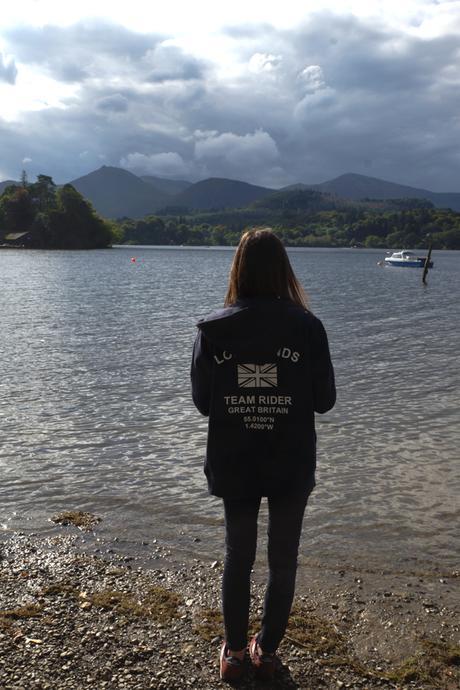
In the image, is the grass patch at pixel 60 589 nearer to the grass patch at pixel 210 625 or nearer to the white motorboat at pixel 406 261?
the grass patch at pixel 210 625

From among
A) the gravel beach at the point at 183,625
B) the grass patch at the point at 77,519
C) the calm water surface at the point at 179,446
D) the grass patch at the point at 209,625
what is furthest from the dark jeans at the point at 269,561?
the grass patch at the point at 77,519

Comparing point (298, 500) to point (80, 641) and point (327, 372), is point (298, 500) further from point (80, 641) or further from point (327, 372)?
point (80, 641)

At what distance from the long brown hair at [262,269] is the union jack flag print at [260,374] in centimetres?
46

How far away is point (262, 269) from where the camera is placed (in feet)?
13.3

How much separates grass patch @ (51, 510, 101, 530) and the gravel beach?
78cm

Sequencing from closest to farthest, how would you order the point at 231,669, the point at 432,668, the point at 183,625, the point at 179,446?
the point at 231,669 < the point at 432,668 < the point at 183,625 < the point at 179,446

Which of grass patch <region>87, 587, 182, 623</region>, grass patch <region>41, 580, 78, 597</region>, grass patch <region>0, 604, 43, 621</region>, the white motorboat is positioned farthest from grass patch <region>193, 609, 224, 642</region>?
the white motorboat

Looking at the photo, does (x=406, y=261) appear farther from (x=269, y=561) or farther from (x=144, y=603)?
(x=269, y=561)

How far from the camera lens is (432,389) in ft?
54.3

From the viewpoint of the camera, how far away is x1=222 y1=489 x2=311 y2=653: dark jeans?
13.7ft

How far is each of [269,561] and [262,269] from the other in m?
2.09

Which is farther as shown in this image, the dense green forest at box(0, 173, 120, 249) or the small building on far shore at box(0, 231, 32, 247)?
the dense green forest at box(0, 173, 120, 249)

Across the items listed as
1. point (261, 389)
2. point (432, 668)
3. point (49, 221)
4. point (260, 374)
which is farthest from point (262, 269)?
point (49, 221)

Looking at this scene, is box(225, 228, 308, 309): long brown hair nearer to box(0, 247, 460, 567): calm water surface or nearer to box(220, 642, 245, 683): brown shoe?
box(220, 642, 245, 683): brown shoe
